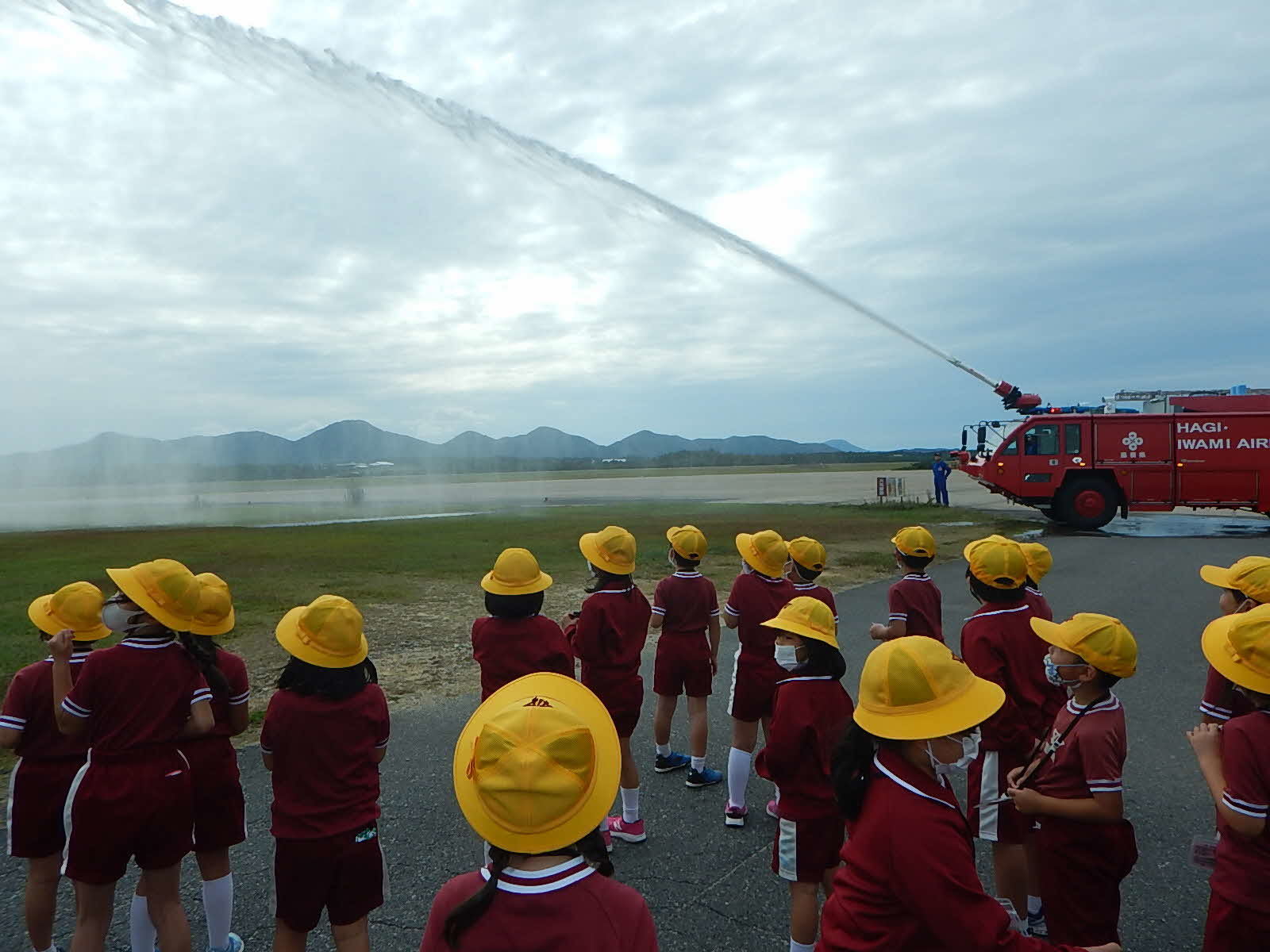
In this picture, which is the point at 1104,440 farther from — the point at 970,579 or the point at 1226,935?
the point at 1226,935

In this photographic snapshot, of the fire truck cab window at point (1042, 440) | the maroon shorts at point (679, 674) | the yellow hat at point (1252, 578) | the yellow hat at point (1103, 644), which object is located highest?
the fire truck cab window at point (1042, 440)

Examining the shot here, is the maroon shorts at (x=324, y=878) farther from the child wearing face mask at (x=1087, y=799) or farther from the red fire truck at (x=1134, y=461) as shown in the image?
the red fire truck at (x=1134, y=461)

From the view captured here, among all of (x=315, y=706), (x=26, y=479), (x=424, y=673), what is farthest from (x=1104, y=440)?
(x=26, y=479)

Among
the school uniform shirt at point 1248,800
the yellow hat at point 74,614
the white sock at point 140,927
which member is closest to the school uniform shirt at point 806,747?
the school uniform shirt at point 1248,800

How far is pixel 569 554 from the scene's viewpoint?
1838 cm

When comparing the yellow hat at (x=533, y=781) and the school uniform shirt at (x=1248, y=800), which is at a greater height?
the yellow hat at (x=533, y=781)

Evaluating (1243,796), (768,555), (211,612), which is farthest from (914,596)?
(211,612)

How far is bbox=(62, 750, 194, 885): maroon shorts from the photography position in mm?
3082

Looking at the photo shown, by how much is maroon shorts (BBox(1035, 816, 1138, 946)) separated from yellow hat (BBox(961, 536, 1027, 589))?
1266 mm

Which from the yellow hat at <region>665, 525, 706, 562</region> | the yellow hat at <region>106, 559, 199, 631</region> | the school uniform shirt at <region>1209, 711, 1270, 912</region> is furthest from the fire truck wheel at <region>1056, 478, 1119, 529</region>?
the yellow hat at <region>106, 559, 199, 631</region>

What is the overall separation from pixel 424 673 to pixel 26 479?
6748 cm

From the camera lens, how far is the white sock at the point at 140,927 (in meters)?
3.42

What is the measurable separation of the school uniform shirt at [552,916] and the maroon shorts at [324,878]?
1.50 metres

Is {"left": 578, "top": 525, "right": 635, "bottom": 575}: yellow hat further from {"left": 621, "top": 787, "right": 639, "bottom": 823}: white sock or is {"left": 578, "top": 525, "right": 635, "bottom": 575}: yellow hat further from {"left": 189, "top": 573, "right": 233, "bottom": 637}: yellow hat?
{"left": 189, "top": 573, "right": 233, "bottom": 637}: yellow hat
